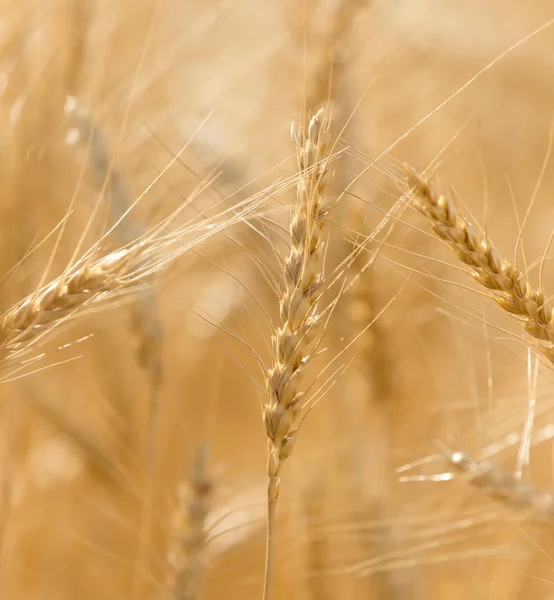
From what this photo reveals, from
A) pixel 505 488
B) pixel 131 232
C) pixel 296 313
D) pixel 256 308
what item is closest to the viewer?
pixel 296 313

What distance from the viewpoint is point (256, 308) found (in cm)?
190

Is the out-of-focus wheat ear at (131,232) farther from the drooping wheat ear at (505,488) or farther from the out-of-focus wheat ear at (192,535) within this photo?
the drooping wheat ear at (505,488)

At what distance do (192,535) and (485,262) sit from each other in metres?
0.58

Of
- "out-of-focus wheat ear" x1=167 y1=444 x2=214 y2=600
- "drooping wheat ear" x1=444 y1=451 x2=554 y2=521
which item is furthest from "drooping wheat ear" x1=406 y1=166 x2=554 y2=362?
"out-of-focus wheat ear" x1=167 y1=444 x2=214 y2=600

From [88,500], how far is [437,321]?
0.99 metres

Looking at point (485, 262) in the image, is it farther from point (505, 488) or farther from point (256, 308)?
point (256, 308)

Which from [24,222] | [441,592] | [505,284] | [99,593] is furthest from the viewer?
[99,593]

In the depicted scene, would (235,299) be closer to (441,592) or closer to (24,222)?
(24,222)

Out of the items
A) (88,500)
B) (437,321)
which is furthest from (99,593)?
(437,321)

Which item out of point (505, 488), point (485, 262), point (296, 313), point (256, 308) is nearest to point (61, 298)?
point (296, 313)

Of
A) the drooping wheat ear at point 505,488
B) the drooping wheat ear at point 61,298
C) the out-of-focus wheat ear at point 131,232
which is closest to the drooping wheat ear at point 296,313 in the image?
the drooping wheat ear at point 61,298

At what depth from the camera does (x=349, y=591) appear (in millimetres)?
1611

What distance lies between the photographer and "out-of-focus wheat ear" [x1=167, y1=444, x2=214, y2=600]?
1.11 m

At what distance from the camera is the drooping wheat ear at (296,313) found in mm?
739
